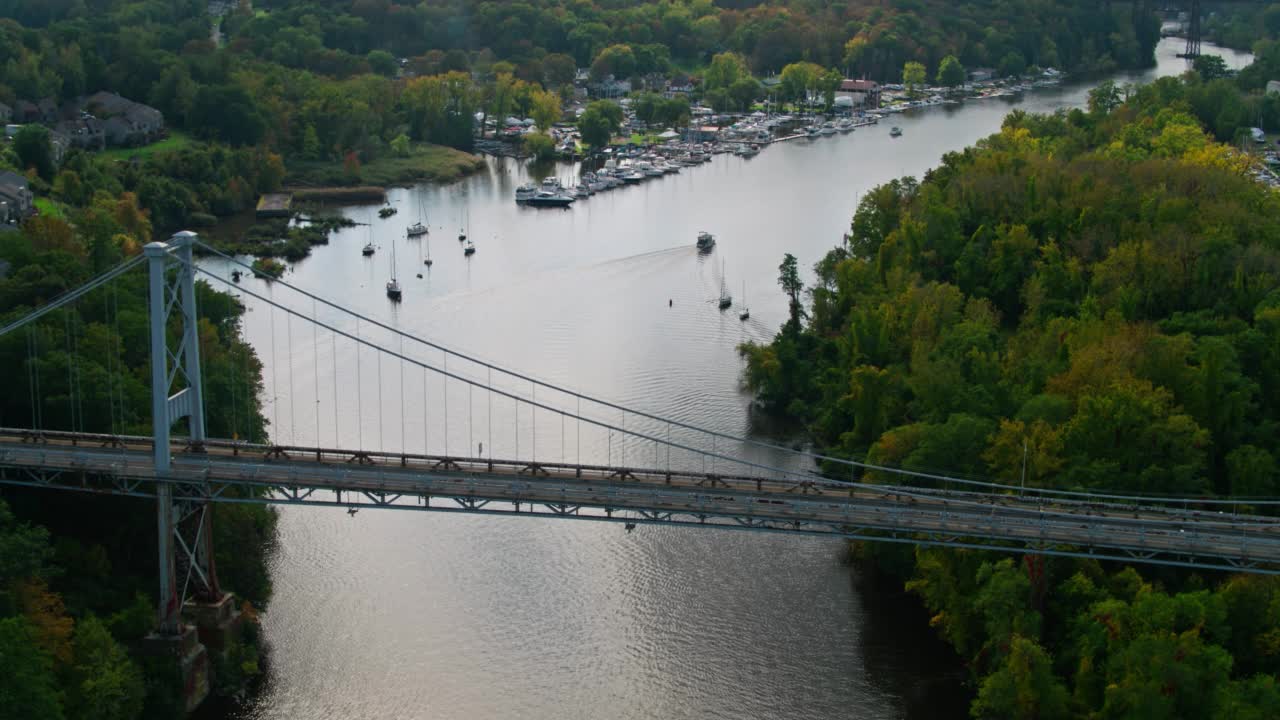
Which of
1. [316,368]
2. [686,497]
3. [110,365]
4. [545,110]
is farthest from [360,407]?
[545,110]

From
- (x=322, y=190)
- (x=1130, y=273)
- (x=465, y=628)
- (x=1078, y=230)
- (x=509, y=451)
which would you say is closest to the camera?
(x=465, y=628)

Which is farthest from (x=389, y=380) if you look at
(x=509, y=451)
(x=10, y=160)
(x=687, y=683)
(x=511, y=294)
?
(x=10, y=160)

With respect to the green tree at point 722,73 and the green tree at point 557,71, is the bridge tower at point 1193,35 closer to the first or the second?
the green tree at point 722,73

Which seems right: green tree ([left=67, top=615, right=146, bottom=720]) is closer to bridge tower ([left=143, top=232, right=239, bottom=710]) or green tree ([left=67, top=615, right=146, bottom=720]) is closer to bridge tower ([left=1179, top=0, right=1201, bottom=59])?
bridge tower ([left=143, top=232, right=239, bottom=710])

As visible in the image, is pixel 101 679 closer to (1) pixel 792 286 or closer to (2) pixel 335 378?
(2) pixel 335 378

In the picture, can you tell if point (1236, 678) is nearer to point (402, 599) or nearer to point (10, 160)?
point (402, 599)
